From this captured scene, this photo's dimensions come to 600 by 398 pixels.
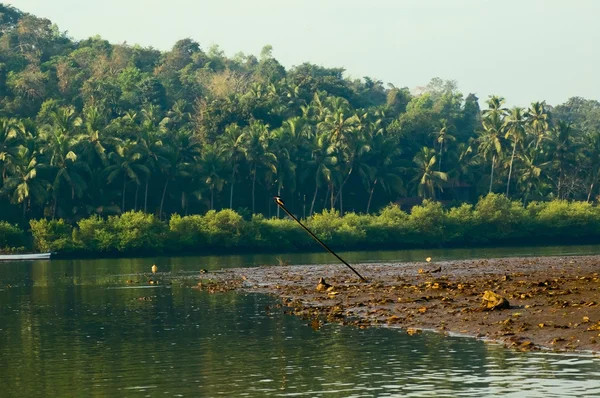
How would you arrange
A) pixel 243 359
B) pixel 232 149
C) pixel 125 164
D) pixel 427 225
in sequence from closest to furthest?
pixel 243 359
pixel 125 164
pixel 427 225
pixel 232 149

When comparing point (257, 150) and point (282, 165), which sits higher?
point (257, 150)

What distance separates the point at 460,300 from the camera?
43.3 m

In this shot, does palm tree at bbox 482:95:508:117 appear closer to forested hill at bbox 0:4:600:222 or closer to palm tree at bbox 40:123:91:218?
forested hill at bbox 0:4:600:222

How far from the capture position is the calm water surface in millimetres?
27234

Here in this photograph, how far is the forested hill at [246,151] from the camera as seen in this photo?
119 metres

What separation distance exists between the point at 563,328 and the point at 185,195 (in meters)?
95.1

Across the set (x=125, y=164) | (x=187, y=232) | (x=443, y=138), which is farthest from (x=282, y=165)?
(x=443, y=138)

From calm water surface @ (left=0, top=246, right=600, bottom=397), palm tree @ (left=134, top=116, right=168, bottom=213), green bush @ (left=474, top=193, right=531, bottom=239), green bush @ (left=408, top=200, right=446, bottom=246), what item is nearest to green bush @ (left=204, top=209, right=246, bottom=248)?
palm tree @ (left=134, top=116, right=168, bottom=213)

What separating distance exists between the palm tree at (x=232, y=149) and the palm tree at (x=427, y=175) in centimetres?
2383

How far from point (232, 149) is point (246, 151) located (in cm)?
206

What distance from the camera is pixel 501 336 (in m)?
34.1

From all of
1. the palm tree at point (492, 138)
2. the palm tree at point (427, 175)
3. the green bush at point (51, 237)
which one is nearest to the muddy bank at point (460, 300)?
the green bush at point (51, 237)

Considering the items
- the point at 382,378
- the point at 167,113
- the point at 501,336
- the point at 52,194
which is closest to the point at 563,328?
the point at 501,336

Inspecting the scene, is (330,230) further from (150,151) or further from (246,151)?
(150,151)
